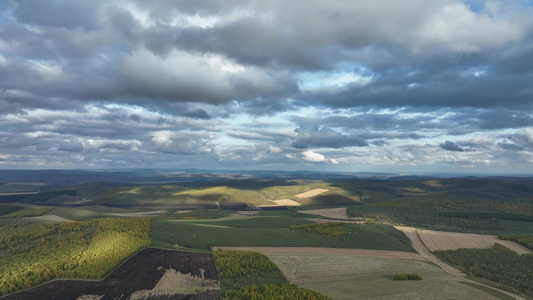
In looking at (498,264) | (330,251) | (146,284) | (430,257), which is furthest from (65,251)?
(498,264)

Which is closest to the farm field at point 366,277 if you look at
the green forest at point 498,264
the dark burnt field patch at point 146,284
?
the green forest at point 498,264

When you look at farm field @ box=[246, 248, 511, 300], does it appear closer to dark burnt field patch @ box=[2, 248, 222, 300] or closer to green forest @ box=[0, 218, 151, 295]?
dark burnt field patch @ box=[2, 248, 222, 300]

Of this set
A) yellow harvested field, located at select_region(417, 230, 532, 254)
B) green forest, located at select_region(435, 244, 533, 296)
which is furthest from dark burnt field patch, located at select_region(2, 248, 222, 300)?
yellow harvested field, located at select_region(417, 230, 532, 254)

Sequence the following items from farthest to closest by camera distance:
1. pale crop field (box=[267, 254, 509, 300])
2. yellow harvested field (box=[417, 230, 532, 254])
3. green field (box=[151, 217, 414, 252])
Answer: yellow harvested field (box=[417, 230, 532, 254]) < green field (box=[151, 217, 414, 252]) < pale crop field (box=[267, 254, 509, 300])

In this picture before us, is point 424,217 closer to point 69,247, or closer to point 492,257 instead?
point 492,257

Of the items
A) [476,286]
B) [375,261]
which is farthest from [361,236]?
[476,286]

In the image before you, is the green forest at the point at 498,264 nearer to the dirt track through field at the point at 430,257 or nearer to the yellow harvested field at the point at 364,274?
the dirt track through field at the point at 430,257
